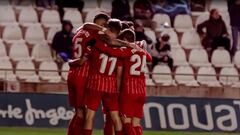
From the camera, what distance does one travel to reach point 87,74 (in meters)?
10.5

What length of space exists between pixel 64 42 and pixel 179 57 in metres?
2.66

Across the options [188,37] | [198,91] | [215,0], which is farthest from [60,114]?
[215,0]

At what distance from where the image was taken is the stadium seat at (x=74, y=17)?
60.6 feet

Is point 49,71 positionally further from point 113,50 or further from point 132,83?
point 113,50

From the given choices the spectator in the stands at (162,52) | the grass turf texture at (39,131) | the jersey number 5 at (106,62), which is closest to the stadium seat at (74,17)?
the spectator in the stands at (162,52)

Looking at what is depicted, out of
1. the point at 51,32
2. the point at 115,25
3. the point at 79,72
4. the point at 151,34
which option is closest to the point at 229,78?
the point at 151,34

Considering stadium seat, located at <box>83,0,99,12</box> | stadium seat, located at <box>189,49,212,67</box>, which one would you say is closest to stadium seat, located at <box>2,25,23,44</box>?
stadium seat, located at <box>83,0,99,12</box>

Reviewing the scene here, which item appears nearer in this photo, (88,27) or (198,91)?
(88,27)

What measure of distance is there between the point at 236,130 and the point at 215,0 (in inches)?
189

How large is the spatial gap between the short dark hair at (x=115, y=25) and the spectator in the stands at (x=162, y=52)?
7.27m

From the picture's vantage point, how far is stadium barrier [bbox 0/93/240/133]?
15.4 meters

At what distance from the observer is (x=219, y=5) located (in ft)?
63.4

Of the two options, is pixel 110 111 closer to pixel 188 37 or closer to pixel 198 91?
pixel 198 91

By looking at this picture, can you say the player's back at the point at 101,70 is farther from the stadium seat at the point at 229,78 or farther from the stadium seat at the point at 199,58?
the stadium seat at the point at 199,58
